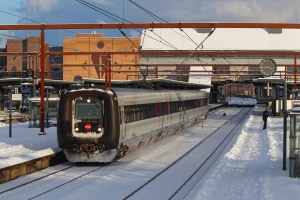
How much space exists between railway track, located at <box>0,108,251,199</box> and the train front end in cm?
48

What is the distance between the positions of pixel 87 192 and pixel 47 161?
4720 millimetres

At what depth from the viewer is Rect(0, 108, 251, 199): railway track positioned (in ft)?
38.6

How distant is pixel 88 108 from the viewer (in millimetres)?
16453

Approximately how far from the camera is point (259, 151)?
782 inches

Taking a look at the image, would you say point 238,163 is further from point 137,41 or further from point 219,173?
point 137,41

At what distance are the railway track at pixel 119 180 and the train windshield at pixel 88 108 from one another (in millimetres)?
1653

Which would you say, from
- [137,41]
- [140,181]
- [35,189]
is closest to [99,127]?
A: [140,181]

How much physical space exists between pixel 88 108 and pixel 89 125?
Answer: 0.57 m

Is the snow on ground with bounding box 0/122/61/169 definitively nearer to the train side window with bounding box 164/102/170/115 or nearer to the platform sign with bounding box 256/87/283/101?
the train side window with bounding box 164/102/170/115

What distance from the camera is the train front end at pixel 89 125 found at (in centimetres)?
1616

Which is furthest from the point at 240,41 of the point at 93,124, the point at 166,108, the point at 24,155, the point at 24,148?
the point at 24,155

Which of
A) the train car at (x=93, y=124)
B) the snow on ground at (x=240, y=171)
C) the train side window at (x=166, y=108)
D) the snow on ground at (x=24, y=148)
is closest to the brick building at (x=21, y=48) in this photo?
the train side window at (x=166, y=108)

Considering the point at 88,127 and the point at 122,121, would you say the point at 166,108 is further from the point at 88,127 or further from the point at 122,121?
the point at 88,127

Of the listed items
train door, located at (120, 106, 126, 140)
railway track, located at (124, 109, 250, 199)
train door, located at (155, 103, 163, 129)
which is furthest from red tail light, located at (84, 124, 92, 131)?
train door, located at (155, 103, 163, 129)
